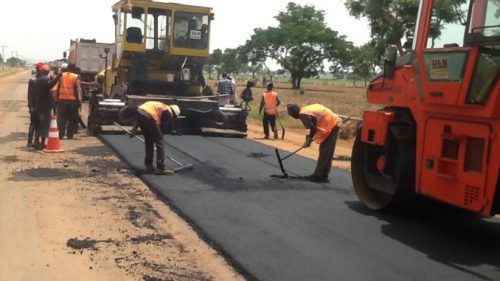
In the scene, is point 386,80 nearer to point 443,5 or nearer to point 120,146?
point 443,5

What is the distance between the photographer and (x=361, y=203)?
7.16 m

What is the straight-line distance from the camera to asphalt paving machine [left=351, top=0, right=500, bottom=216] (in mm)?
4660

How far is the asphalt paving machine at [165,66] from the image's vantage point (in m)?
13.7

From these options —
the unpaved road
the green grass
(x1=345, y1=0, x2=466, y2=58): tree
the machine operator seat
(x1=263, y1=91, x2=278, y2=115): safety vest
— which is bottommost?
the unpaved road

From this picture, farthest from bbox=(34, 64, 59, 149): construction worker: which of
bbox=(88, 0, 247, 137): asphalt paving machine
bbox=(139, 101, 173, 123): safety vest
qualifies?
bbox=(139, 101, 173, 123): safety vest

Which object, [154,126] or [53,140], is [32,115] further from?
[154,126]

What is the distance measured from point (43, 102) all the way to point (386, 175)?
23.8 feet

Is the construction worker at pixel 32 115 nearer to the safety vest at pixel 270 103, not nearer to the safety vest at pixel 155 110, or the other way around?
the safety vest at pixel 155 110

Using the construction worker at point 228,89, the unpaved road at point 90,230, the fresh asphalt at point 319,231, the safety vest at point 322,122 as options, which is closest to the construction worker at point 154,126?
the fresh asphalt at point 319,231

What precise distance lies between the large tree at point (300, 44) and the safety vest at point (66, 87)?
51492mm

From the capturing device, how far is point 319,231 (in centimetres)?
581

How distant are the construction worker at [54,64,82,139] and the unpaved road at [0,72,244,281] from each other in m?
3.17

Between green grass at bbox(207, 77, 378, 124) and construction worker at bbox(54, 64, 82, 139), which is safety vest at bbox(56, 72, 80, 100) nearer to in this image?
construction worker at bbox(54, 64, 82, 139)

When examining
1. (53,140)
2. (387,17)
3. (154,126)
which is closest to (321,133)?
(154,126)
